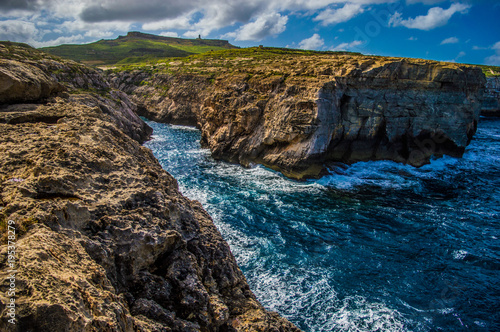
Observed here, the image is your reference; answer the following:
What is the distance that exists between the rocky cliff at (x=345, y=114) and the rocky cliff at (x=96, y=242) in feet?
80.2

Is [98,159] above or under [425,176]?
above

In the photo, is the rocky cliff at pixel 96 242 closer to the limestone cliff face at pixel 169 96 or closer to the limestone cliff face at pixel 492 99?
the limestone cliff face at pixel 169 96

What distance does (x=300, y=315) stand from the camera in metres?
14.0

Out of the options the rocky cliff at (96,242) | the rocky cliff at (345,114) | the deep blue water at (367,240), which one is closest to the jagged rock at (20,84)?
the rocky cliff at (96,242)

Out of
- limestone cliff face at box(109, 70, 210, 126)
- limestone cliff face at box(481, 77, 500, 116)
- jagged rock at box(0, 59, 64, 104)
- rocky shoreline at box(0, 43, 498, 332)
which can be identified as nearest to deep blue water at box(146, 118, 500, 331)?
rocky shoreline at box(0, 43, 498, 332)

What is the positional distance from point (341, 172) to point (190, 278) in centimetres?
2949

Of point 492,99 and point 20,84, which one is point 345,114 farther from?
point 492,99

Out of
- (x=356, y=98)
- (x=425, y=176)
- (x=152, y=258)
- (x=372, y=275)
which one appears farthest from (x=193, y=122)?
(x=152, y=258)

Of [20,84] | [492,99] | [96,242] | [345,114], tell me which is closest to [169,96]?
[345,114]

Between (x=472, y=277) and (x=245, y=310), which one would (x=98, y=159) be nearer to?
(x=245, y=310)

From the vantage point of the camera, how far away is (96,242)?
623cm

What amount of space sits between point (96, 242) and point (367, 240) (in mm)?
19358

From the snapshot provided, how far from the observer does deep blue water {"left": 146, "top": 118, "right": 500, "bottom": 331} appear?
14.5 metres

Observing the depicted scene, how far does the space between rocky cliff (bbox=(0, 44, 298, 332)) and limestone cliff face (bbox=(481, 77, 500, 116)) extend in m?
110
